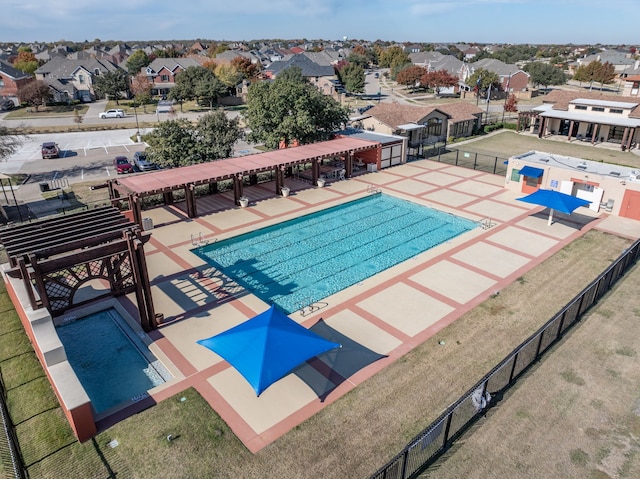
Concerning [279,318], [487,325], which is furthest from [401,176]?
[279,318]

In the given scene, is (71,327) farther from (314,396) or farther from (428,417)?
(428,417)

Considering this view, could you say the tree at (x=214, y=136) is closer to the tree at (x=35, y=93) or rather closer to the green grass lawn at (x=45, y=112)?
the green grass lawn at (x=45, y=112)

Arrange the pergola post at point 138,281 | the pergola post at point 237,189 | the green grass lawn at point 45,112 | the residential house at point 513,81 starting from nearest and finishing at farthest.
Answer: the pergola post at point 138,281, the pergola post at point 237,189, the green grass lawn at point 45,112, the residential house at point 513,81

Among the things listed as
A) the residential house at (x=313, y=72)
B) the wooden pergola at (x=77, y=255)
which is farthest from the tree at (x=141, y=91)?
the wooden pergola at (x=77, y=255)

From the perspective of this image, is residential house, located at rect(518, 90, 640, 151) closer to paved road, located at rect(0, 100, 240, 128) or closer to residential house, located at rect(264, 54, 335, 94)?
paved road, located at rect(0, 100, 240, 128)

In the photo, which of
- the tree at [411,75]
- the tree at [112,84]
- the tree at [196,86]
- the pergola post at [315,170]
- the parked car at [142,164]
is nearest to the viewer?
the pergola post at [315,170]

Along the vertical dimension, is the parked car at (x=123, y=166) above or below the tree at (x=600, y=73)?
below
